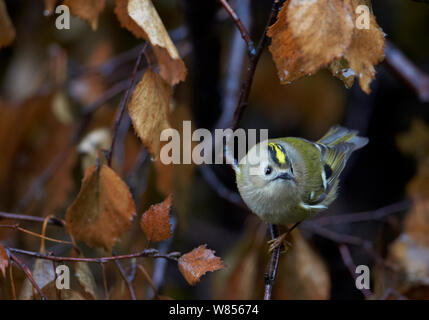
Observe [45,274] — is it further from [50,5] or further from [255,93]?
[255,93]

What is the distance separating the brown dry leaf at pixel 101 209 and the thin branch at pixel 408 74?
48.3 inches

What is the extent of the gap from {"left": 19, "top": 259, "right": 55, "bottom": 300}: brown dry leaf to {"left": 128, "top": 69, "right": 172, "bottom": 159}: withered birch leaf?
1.30 feet

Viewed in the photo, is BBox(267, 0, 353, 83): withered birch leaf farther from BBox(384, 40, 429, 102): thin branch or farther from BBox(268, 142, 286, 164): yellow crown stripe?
BBox(384, 40, 429, 102): thin branch

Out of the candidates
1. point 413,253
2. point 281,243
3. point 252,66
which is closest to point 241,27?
point 252,66

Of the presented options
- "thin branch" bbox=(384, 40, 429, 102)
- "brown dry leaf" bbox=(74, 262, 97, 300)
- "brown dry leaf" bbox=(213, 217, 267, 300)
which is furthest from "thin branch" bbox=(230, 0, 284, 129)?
"thin branch" bbox=(384, 40, 429, 102)

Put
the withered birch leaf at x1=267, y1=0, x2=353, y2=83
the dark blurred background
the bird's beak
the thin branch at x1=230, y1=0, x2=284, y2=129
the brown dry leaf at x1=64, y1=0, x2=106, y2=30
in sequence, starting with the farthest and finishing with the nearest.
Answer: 1. the dark blurred background
2. the bird's beak
3. the brown dry leaf at x1=64, y1=0, x2=106, y2=30
4. the thin branch at x1=230, y1=0, x2=284, y2=129
5. the withered birch leaf at x1=267, y1=0, x2=353, y2=83

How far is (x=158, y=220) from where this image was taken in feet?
3.20

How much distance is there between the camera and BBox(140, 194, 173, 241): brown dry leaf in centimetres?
98

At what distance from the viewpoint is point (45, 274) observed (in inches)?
42.6

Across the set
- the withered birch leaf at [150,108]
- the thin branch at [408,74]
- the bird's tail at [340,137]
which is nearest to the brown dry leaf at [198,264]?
the withered birch leaf at [150,108]

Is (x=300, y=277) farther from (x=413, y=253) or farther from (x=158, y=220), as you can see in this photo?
(x=158, y=220)

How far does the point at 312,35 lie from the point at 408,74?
4.10 feet
